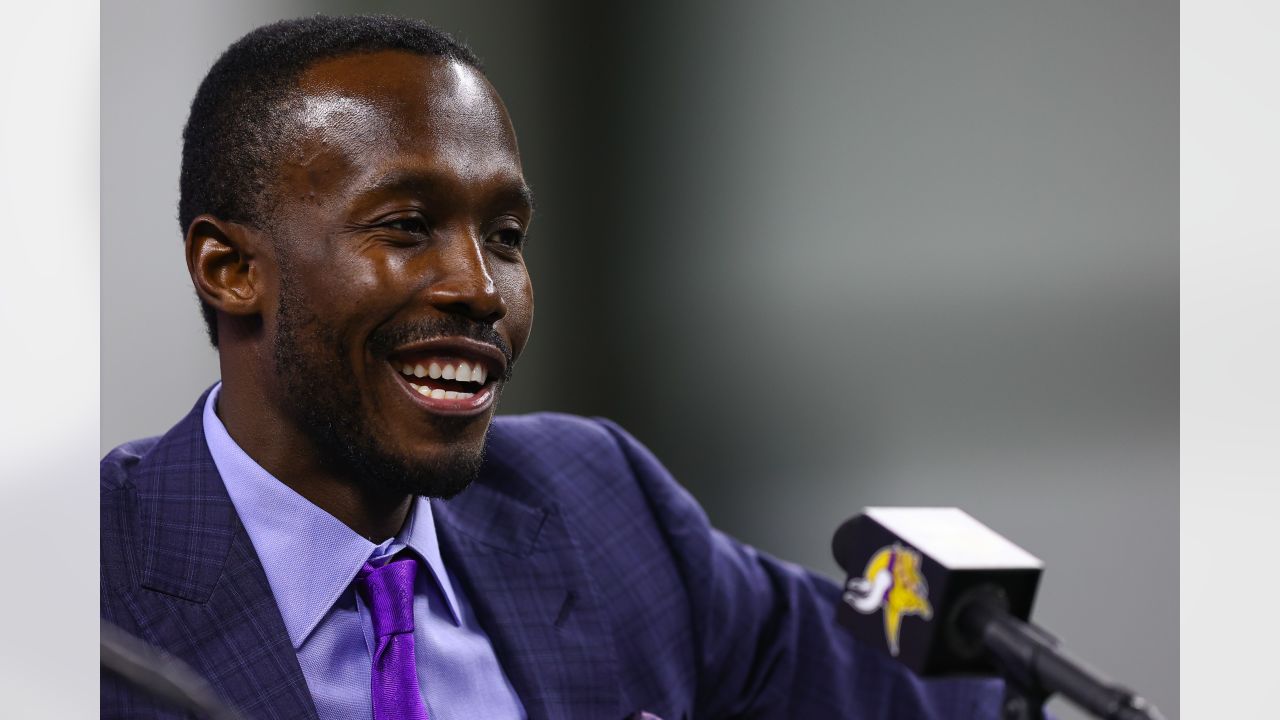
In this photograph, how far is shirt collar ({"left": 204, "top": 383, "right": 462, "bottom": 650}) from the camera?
126 centimetres

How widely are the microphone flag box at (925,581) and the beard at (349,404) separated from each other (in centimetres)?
40

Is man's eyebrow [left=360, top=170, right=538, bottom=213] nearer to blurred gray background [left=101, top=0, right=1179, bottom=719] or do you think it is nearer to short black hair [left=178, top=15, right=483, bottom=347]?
short black hair [left=178, top=15, right=483, bottom=347]

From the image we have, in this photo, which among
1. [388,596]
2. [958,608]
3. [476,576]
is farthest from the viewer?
[476,576]

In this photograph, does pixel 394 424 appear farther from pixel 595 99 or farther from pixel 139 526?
pixel 595 99

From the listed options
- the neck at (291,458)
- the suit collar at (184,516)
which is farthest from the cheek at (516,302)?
the suit collar at (184,516)

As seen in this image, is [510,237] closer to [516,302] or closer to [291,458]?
[516,302]

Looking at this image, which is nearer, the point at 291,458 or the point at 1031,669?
the point at 1031,669

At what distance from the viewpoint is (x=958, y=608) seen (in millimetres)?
966

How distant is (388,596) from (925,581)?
57cm

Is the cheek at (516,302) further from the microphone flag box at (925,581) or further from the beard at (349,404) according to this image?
the microphone flag box at (925,581)

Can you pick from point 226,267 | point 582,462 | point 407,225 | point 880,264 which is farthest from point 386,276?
point 880,264

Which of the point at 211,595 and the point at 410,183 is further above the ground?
the point at 410,183

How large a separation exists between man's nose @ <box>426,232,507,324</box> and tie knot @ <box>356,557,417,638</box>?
0.91 feet

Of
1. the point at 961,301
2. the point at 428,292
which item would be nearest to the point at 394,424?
the point at 428,292
